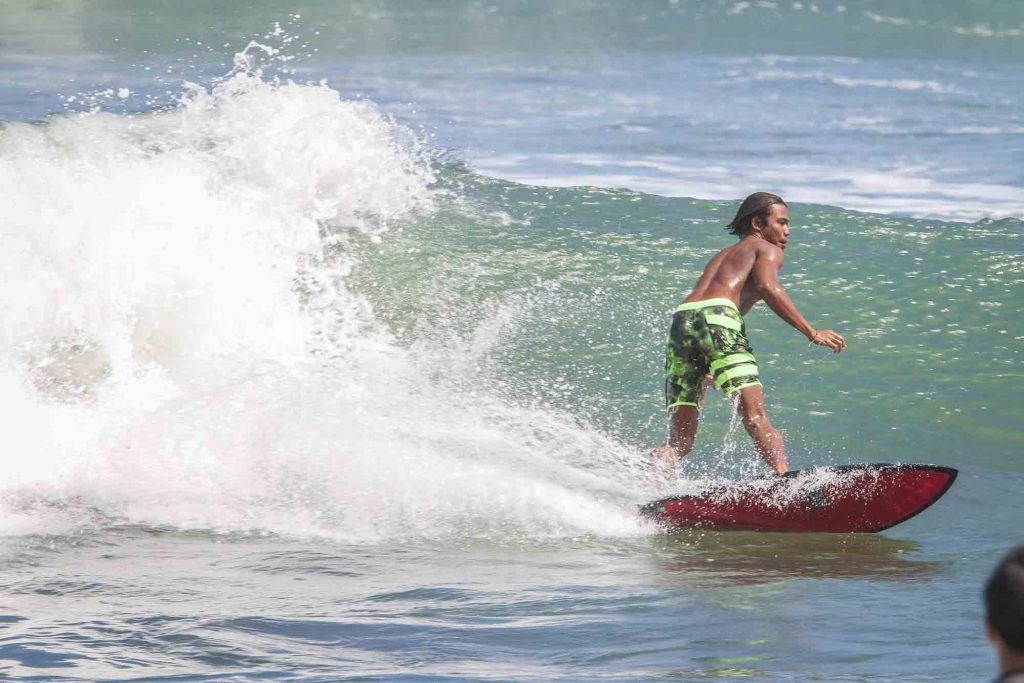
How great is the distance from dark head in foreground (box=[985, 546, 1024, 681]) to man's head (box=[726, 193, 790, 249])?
4.81 meters

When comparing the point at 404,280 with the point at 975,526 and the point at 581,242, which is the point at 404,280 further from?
the point at 975,526

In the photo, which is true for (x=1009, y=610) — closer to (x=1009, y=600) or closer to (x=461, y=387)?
(x=1009, y=600)

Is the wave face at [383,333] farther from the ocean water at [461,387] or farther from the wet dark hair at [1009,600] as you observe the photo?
the wet dark hair at [1009,600]

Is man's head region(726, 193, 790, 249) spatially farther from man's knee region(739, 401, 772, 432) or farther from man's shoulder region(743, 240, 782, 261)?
man's knee region(739, 401, 772, 432)

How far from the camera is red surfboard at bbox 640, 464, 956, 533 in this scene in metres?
6.11

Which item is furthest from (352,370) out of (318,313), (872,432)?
(872,432)

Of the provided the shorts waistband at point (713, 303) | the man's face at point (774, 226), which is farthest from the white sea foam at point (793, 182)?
the shorts waistband at point (713, 303)

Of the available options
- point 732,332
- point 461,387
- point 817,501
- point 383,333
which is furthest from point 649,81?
point 817,501

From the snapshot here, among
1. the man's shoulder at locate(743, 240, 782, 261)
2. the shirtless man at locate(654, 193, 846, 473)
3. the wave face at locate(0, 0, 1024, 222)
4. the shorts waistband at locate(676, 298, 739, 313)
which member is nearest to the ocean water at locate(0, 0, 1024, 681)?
the wave face at locate(0, 0, 1024, 222)

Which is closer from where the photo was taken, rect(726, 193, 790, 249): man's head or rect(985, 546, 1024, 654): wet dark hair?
rect(985, 546, 1024, 654): wet dark hair

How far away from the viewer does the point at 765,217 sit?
6.71 metres

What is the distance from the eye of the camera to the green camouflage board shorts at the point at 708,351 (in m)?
6.47

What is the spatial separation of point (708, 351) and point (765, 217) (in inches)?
28.3

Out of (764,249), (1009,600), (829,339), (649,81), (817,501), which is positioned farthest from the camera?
(649,81)
